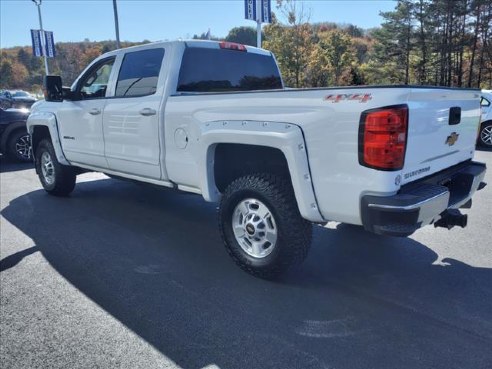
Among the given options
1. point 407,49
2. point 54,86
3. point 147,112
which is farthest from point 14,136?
point 407,49

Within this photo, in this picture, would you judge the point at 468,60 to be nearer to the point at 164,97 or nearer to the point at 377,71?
the point at 377,71

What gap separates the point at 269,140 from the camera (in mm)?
3096

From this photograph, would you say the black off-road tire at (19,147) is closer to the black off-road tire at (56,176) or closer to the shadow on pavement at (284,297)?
the black off-road tire at (56,176)

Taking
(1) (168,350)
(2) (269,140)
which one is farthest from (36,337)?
(2) (269,140)

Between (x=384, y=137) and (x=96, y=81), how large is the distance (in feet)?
13.3

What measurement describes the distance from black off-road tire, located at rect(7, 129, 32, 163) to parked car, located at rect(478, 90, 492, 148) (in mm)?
11119

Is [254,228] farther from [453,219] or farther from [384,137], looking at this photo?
[453,219]

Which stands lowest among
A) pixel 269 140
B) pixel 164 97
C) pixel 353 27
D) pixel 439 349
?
pixel 439 349

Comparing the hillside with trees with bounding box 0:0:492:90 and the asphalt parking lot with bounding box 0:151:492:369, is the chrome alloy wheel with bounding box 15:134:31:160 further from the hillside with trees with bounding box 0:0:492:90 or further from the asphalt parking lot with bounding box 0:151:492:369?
the hillside with trees with bounding box 0:0:492:90

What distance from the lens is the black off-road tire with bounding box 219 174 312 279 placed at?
10.6 ft

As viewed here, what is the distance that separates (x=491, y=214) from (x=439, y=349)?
11.1 ft

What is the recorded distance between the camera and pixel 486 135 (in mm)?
10852

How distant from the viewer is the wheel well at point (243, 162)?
138 inches

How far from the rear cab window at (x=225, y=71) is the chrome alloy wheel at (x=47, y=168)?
3.14 meters
